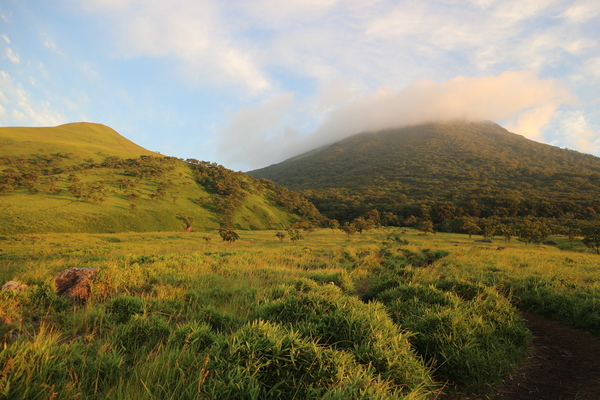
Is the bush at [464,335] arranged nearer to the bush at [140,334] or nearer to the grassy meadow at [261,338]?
the grassy meadow at [261,338]

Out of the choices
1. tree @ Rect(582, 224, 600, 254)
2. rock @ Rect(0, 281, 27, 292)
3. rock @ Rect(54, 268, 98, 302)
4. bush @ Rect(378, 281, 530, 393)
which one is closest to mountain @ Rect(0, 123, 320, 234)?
rock @ Rect(54, 268, 98, 302)

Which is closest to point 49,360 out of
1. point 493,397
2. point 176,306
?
point 176,306

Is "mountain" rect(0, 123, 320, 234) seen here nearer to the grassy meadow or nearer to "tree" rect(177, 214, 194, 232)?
"tree" rect(177, 214, 194, 232)

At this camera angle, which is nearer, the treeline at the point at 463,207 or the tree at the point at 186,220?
the tree at the point at 186,220

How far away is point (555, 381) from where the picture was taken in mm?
5184

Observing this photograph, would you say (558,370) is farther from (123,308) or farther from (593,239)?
(593,239)

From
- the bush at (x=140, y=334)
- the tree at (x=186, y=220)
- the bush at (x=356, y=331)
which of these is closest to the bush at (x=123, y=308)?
the bush at (x=140, y=334)

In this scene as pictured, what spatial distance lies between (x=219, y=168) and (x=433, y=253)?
13327cm

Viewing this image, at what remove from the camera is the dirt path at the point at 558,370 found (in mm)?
4809

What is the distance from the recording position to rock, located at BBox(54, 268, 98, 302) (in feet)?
23.5

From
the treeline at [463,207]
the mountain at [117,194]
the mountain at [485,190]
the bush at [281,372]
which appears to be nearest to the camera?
the bush at [281,372]

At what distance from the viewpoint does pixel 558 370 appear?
218 inches

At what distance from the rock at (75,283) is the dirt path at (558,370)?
34.4 ft

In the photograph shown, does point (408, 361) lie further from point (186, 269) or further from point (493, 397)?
point (186, 269)
